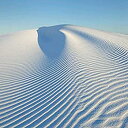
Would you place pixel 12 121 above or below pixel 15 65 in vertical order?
below

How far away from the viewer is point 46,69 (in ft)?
25.6

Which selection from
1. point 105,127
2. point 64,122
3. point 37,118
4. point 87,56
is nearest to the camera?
point 105,127

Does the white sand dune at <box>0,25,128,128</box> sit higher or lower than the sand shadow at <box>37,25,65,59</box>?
lower

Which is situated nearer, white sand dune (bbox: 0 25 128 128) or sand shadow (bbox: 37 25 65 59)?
white sand dune (bbox: 0 25 128 128)

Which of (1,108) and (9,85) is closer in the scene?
(1,108)

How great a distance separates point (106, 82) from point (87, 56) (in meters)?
3.32

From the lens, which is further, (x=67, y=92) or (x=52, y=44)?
(x=52, y=44)

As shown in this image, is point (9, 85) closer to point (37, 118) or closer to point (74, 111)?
point (37, 118)

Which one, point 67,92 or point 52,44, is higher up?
point 52,44

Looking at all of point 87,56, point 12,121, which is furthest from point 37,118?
point 87,56

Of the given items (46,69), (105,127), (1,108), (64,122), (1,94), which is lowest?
(105,127)

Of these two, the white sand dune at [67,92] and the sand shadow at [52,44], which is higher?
the sand shadow at [52,44]

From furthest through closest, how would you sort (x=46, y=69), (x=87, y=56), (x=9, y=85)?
(x=87, y=56) → (x=46, y=69) → (x=9, y=85)

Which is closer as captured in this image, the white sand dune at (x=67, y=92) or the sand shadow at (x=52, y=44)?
the white sand dune at (x=67, y=92)
